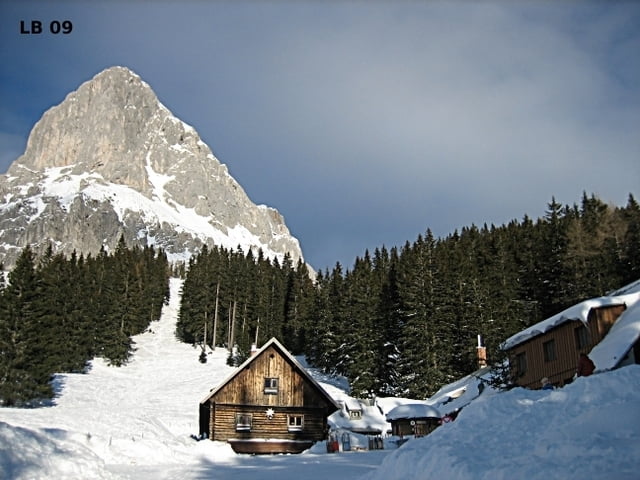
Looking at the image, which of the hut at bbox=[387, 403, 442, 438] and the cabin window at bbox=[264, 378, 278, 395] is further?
the hut at bbox=[387, 403, 442, 438]

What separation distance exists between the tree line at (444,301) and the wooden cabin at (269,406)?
51.9 ft

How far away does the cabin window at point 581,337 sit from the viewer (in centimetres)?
2938

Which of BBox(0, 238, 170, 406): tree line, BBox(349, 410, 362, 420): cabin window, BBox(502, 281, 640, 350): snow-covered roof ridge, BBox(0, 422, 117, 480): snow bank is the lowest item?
BBox(349, 410, 362, 420): cabin window

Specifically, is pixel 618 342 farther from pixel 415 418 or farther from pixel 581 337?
pixel 415 418

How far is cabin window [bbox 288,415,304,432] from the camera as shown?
38.9 meters

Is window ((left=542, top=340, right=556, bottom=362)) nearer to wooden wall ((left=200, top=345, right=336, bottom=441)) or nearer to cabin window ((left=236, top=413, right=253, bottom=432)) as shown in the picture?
wooden wall ((left=200, top=345, right=336, bottom=441))

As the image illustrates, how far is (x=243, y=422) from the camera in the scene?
3847 centimetres

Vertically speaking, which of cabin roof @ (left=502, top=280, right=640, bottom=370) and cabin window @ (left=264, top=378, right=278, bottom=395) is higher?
cabin roof @ (left=502, top=280, right=640, bottom=370)

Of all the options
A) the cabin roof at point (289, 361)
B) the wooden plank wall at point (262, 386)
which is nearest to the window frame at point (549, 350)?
the cabin roof at point (289, 361)

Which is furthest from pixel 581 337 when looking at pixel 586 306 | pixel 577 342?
pixel 586 306

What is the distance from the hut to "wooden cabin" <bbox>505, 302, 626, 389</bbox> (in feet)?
27.1

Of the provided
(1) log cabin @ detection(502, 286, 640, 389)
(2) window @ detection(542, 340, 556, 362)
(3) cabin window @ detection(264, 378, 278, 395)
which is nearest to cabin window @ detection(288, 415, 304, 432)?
(3) cabin window @ detection(264, 378, 278, 395)

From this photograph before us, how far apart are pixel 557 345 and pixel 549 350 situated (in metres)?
0.90

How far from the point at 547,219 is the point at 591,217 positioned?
1185cm
